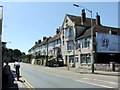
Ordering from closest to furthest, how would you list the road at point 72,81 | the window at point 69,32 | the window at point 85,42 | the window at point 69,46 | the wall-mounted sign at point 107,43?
1. the road at point 72,81
2. the wall-mounted sign at point 107,43
3. the window at point 85,42
4. the window at point 69,46
5. the window at point 69,32

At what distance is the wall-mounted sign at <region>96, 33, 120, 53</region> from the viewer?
2153 inches

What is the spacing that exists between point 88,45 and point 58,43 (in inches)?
915

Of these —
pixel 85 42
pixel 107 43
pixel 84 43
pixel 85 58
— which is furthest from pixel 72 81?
pixel 84 43

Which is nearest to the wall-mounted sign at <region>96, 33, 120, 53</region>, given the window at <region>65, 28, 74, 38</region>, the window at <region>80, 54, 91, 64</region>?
the window at <region>80, 54, 91, 64</region>

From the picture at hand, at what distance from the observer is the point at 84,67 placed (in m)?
56.9

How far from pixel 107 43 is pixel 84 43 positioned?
4903mm

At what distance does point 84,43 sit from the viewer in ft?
193

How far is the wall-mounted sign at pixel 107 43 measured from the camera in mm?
54688

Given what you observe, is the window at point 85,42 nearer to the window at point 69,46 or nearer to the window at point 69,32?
the window at point 69,46

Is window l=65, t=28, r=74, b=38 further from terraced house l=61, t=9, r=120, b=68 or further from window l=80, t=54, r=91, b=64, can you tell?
window l=80, t=54, r=91, b=64

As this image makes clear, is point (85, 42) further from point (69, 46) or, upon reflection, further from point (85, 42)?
point (69, 46)

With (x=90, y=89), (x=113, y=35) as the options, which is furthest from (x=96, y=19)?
(x=90, y=89)

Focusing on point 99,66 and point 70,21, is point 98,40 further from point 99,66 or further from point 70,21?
point 70,21

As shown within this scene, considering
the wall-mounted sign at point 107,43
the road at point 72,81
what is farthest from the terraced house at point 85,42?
the road at point 72,81
